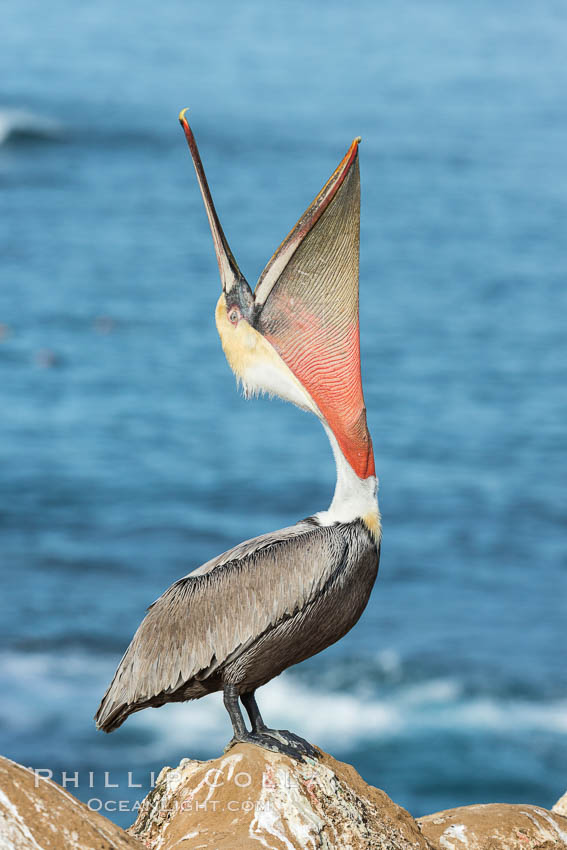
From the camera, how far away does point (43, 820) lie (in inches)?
245

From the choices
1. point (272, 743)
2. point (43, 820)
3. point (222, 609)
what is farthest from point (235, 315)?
point (43, 820)

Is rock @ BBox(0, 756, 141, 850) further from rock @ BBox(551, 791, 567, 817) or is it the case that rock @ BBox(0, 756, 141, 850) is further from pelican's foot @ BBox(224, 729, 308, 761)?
rock @ BBox(551, 791, 567, 817)

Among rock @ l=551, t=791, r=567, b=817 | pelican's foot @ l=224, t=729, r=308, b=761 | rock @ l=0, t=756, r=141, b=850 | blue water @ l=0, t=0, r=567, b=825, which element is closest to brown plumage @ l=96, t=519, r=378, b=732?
pelican's foot @ l=224, t=729, r=308, b=761

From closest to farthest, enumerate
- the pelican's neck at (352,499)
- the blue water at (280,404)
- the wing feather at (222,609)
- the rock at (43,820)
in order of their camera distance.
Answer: the rock at (43,820)
the wing feather at (222,609)
the pelican's neck at (352,499)
the blue water at (280,404)

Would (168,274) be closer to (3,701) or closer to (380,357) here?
(380,357)

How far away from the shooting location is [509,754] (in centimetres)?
2109

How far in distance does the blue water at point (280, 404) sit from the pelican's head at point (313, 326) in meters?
12.9

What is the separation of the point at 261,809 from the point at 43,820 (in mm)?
1402

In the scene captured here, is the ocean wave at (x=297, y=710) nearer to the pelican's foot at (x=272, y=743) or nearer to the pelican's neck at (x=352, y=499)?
the pelican's foot at (x=272, y=743)

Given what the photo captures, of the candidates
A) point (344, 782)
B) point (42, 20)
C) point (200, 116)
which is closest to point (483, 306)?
point (200, 116)

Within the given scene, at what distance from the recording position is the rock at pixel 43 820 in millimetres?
6090

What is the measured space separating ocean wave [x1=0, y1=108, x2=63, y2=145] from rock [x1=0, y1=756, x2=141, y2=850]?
57.6 metres

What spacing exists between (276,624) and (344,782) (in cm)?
113

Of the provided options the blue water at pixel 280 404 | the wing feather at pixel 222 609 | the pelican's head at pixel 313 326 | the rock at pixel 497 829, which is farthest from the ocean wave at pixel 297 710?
the pelican's head at pixel 313 326
